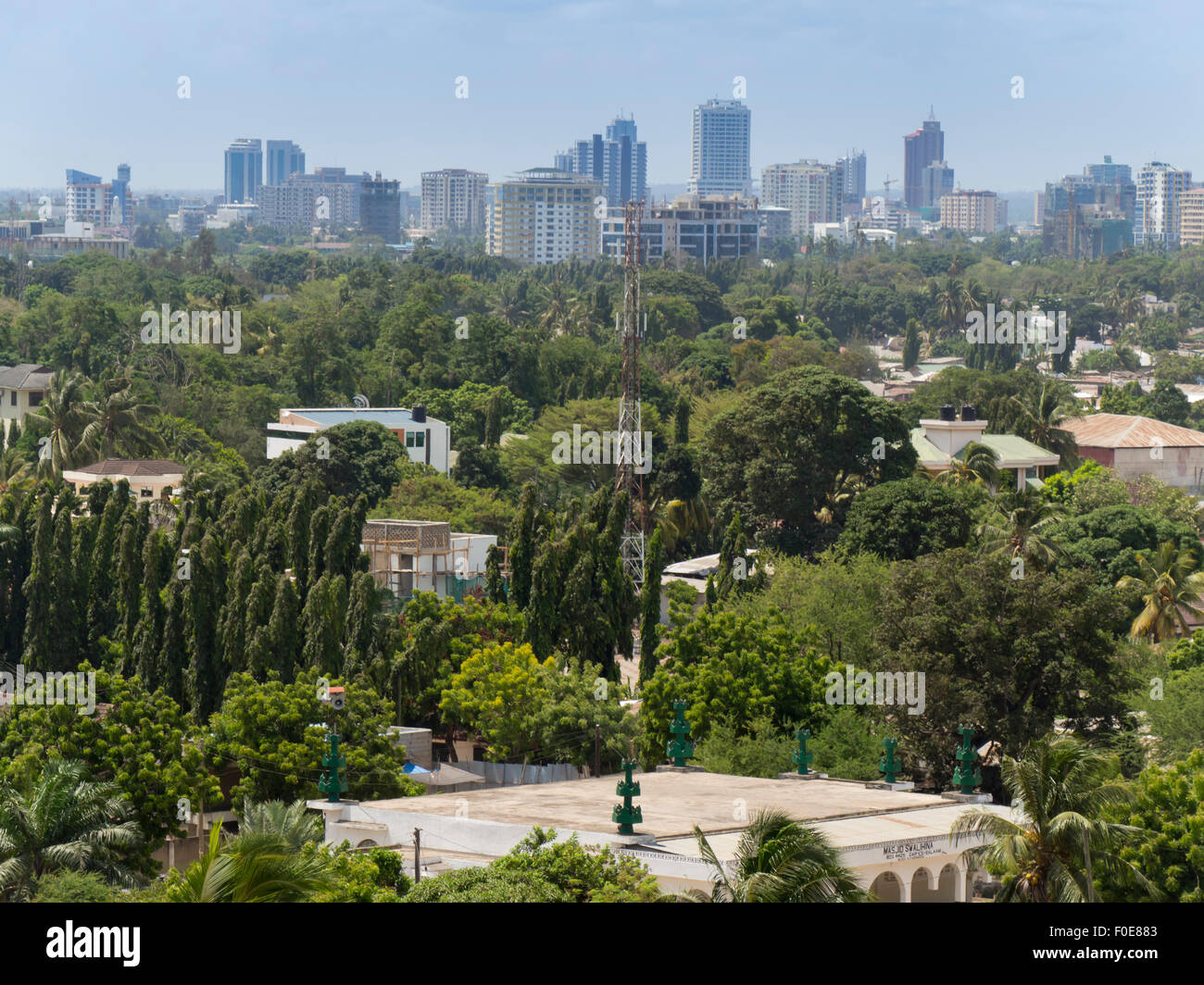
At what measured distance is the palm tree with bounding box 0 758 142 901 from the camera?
26.8 meters

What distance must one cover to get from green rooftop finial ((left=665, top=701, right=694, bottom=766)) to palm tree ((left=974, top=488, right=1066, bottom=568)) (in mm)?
16510

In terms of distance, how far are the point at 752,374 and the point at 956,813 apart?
80551 millimetres

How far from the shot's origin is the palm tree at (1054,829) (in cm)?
2320

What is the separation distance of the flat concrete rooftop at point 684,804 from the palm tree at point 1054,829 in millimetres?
2434

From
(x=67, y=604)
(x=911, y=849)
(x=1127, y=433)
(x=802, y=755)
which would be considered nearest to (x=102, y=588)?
(x=67, y=604)

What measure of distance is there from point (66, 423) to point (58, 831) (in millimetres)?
52419

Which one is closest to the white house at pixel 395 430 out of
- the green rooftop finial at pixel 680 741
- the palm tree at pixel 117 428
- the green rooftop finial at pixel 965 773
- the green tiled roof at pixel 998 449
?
the palm tree at pixel 117 428

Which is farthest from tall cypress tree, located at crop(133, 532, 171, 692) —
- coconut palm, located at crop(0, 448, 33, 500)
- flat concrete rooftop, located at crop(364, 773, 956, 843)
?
coconut palm, located at crop(0, 448, 33, 500)

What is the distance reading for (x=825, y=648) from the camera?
148 ft

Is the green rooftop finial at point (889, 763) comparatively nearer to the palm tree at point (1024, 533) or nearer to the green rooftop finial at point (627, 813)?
the green rooftop finial at point (627, 813)

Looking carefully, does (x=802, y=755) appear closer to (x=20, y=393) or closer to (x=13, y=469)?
(x=13, y=469)

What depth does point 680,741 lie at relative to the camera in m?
34.2
